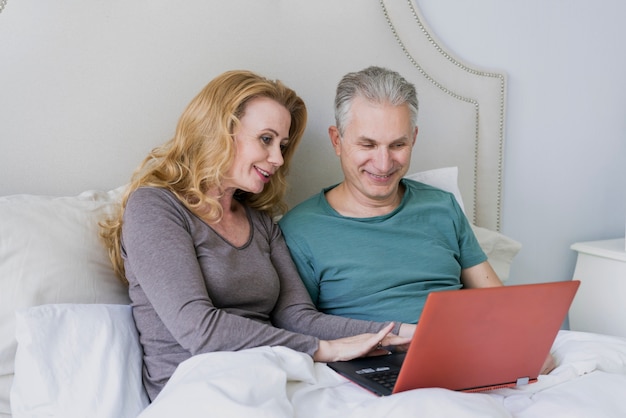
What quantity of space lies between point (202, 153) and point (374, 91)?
44 centimetres

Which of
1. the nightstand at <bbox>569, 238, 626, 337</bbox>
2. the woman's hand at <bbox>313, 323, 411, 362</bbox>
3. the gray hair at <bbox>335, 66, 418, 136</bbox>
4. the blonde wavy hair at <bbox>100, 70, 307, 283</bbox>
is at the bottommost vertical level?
the nightstand at <bbox>569, 238, 626, 337</bbox>

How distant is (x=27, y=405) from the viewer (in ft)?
3.67

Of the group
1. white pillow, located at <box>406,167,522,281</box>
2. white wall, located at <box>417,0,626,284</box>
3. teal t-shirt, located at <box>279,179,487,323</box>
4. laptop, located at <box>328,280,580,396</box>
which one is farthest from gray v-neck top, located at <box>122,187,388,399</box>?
white wall, located at <box>417,0,626,284</box>

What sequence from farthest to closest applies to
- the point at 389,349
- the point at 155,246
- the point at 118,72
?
the point at 118,72
the point at 389,349
the point at 155,246

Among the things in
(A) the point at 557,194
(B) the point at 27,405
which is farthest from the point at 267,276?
(A) the point at 557,194

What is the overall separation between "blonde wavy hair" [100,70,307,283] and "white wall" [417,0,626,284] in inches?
34.8

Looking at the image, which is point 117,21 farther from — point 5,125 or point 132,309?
point 132,309

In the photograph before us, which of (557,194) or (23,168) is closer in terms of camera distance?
(23,168)

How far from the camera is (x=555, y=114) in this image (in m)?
2.24

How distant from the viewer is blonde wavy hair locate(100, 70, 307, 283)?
137 cm

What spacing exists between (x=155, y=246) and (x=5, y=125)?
0.52m

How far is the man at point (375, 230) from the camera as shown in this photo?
1537 mm

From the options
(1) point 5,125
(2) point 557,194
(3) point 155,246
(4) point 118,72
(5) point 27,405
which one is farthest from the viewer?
(2) point 557,194

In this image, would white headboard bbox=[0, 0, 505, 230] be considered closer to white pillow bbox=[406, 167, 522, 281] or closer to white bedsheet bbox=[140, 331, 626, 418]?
white pillow bbox=[406, 167, 522, 281]
